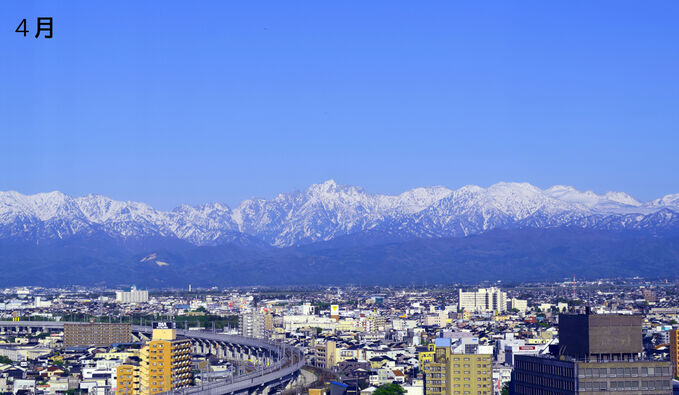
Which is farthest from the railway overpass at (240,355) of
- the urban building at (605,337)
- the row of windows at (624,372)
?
the row of windows at (624,372)

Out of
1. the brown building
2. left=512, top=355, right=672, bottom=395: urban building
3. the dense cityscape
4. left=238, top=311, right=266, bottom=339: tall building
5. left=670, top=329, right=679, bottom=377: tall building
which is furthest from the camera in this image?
left=238, top=311, right=266, bottom=339: tall building

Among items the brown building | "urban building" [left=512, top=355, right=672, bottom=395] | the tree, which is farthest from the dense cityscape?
the tree

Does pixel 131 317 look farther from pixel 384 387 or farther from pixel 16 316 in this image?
pixel 384 387

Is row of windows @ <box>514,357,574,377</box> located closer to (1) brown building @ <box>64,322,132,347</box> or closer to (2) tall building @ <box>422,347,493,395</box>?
(2) tall building @ <box>422,347,493,395</box>

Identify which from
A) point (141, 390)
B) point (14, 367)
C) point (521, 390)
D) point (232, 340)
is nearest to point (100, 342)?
point (232, 340)

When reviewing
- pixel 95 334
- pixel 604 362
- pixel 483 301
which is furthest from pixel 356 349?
pixel 483 301

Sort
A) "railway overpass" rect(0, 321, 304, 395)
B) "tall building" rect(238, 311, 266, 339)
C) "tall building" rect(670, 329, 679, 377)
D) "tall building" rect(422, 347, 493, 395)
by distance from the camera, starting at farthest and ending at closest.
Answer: "tall building" rect(238, 311, 266, 339) < "railway overpass" rect(0, 321, 304, 395) < "tall building" rect(670, 329, 679, 377) < "tall building" rect(422, 347, 493, 395)
